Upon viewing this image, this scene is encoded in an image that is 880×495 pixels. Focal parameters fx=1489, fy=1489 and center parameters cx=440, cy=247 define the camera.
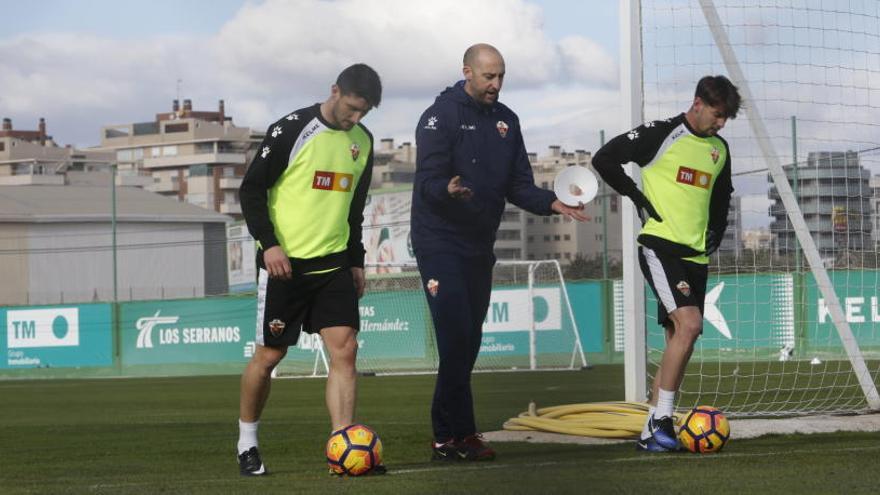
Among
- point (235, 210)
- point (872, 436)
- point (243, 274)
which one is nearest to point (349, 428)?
point (872, 436)

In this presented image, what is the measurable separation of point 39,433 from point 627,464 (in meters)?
6.37

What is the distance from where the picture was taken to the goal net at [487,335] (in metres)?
26.4

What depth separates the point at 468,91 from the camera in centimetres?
770

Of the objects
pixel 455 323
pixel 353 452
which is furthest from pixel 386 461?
pixel 353 452

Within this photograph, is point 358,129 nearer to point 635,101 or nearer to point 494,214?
point 494,214

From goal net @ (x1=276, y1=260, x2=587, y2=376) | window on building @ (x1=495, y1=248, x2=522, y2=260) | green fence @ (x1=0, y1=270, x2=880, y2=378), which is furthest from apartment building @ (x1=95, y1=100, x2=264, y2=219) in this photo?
goal net @ (x1=276, y1=260, x2=587, y2=376)

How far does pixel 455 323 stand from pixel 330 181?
1.19 meters

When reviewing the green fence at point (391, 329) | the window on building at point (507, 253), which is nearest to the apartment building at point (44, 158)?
the window on building at point (507, 253)

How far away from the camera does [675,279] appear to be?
7770mm

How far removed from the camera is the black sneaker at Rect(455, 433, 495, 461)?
7.65 meters

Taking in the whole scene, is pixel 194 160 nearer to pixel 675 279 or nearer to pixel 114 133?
pixel 114 133

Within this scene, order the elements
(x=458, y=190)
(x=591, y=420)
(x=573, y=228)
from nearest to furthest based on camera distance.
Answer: (x=458, y=190)
(x=591, y=420)
(x=573, y=228)

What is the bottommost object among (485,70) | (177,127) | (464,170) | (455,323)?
(455,323)

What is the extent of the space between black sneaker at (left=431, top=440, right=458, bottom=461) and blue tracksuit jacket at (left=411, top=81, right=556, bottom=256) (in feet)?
3.28
